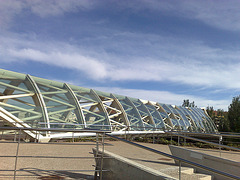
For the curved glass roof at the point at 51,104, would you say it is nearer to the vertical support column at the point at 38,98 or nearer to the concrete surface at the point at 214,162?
the vertical support column at the point at 38,98

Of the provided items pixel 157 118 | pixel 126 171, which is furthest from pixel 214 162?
pixel 157 118

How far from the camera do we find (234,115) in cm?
2878

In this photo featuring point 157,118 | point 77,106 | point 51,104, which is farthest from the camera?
point 157,118

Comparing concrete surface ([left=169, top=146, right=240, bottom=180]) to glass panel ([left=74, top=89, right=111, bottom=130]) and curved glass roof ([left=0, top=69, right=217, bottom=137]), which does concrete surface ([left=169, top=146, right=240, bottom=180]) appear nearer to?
curved glass roof ([left=0, top=69, right=217, bottom=137])

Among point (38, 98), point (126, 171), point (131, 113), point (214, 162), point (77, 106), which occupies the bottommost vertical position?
point (214, 162)

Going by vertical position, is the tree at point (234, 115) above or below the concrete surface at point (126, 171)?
above

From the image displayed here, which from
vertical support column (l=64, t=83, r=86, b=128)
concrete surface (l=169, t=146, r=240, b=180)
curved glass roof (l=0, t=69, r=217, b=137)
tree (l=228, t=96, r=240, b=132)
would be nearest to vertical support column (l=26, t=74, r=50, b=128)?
curved glass roof (l=0, t=69, r=217, b=137)

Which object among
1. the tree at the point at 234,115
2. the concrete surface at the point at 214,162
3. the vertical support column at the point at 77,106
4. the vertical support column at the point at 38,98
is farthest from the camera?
the tree at the point at 234,115

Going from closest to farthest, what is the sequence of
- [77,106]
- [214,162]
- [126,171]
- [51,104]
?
1. [126,171]
2. [214,162]
3. [51,104]
4. [77,106]

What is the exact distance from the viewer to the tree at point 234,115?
27.6 metres

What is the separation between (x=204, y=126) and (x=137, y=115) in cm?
2573

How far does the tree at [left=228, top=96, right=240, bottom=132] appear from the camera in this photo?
27.6 m

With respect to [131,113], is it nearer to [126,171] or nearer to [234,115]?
[234,115]

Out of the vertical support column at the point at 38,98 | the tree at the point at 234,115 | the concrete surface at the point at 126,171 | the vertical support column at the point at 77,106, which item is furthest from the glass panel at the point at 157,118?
the concrete surface at the point at 126,171
